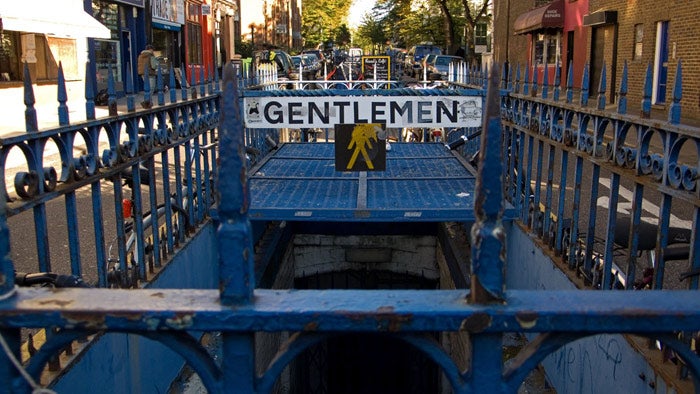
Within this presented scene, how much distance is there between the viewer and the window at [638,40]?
20938 millimetres

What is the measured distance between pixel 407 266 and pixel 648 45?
14.7 metres

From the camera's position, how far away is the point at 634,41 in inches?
845

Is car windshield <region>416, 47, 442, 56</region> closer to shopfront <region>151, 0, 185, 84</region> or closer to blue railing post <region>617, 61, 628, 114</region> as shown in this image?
shopfront <region>151, 0, 185, 84</region>

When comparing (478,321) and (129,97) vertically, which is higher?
(129,97)

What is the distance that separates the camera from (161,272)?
15.8 ft

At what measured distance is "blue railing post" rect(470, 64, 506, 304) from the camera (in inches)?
66.5

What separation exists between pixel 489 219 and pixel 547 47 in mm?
33767

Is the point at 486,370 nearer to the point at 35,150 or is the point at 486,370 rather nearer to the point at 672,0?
the point at 35,150

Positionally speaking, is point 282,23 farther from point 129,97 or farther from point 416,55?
point 129,97

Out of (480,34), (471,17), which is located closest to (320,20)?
(480,34)

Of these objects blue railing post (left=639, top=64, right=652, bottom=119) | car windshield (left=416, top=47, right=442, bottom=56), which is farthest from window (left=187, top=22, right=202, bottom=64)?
blue railing post (left=639, top=64, right=652, bottom=119)

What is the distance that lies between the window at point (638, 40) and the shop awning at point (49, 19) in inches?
610

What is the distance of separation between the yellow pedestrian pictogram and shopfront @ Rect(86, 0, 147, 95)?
1752 centimetres

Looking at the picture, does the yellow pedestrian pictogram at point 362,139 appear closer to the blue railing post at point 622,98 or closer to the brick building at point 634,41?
the blue railing post at point 622,98
